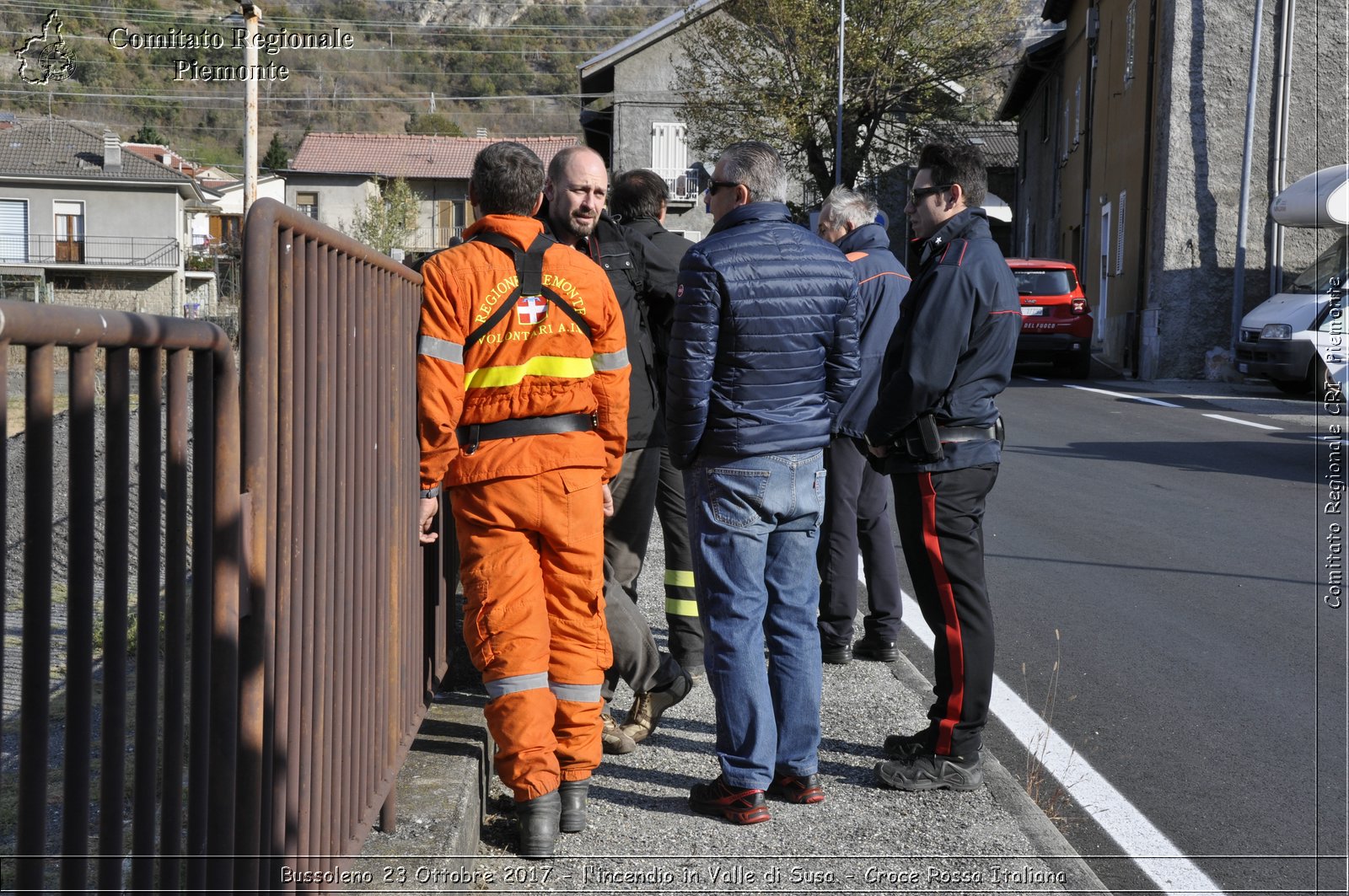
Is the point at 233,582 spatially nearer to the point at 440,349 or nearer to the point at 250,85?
the point at 440,349

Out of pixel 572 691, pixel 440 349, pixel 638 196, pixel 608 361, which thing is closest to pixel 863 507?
pixel 638 196

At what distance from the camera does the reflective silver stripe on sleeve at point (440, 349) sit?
353 centimetres

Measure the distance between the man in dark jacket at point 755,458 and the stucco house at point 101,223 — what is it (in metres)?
64.1

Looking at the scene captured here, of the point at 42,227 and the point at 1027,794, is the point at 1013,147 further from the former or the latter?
the point at 1027,794

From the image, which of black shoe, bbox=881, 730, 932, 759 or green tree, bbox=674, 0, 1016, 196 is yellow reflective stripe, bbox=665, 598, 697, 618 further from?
green tree, bbox=674, 0, 1016, 196

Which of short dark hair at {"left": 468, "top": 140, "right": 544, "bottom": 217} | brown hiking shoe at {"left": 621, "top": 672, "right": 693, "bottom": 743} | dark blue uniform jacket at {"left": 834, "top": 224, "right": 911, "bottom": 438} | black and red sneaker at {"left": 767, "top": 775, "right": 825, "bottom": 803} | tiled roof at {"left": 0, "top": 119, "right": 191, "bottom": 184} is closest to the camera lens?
short dark hair at {"left": 468, "top": 140, "right": 544, "bottom": 217}

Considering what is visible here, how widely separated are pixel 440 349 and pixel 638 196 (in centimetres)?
170

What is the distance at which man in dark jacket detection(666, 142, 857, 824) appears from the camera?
12.6 feet

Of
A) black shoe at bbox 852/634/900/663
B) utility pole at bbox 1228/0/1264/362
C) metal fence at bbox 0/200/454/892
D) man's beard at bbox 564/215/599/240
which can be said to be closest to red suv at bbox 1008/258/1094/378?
utility pole at bbox 1228/0/1264/362

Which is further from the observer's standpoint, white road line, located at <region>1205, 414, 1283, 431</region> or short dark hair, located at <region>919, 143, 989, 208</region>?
white road line, located at <region>1205, 414, 1283, 431</region>

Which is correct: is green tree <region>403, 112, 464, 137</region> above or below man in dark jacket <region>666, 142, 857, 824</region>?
above

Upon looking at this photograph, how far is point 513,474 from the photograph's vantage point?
3520 mm

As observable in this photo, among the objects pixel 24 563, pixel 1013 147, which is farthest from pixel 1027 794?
pixel 1013 147

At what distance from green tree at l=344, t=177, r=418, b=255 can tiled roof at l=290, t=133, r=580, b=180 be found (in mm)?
3572
